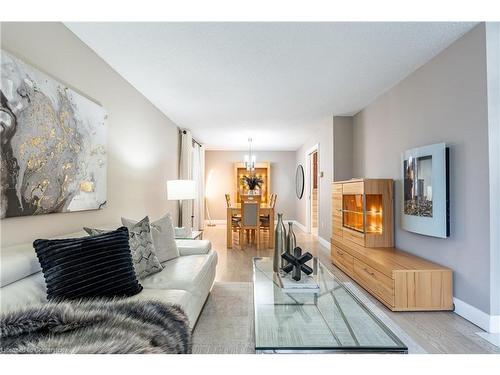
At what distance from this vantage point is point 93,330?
46.2 inches

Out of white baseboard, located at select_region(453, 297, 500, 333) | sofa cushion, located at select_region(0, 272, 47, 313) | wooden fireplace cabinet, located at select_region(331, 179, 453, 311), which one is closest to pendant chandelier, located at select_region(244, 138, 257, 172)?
wooden fireplace cabinet, located at select_region(331, 179, 453, 311)

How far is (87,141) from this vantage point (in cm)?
245

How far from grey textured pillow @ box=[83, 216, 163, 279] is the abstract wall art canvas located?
1.62 feet

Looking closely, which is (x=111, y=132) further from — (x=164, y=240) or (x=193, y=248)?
(x=193, y=248)

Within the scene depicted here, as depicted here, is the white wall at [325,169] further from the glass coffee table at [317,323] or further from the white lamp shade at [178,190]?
the glass coffee table at [317,323]

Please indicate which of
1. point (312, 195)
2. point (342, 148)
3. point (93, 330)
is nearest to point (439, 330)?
point (93, 330)

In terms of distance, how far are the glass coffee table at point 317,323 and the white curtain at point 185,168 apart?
3769 millimetres

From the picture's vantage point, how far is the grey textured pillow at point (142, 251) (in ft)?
7.08

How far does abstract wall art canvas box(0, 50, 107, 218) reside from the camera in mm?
1664

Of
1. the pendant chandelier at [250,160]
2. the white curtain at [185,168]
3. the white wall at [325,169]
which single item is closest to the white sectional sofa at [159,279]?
the white curtain at [185,168]

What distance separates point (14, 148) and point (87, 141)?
2.55 feet

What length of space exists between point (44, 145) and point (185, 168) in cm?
395
